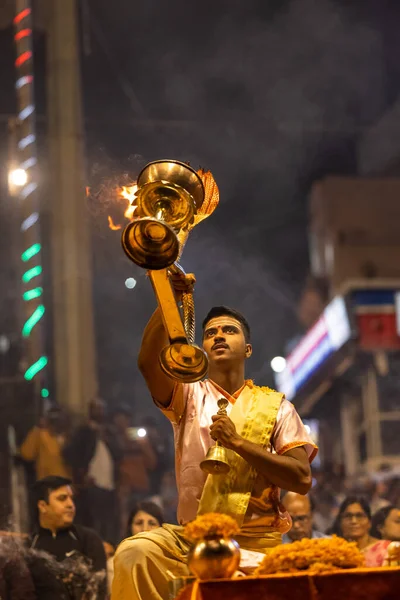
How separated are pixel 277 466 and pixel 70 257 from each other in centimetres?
829

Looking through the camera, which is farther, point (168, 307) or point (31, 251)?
point (31, 251)

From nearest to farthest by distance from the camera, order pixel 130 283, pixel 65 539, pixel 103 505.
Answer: pixel 65 539 → pixel 103 505 → pixel 130 283

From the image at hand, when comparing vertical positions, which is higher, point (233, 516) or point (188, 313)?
point (188, 313)

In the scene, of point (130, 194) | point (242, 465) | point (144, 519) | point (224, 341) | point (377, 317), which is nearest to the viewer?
point (242, 465)

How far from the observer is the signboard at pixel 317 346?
21562 mm

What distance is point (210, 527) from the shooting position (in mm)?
4066

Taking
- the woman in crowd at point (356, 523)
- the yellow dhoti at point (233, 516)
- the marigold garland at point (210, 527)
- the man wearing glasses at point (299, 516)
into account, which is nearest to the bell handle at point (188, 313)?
the yellow dhoti at point (233, 516)

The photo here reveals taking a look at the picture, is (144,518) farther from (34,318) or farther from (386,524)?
(34,318)

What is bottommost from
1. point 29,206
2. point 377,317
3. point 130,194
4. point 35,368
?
point 130,194

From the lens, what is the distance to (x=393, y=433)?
20.1 meters

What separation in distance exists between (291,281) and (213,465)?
63.3 feet

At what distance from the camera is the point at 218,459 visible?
4770 millimetres

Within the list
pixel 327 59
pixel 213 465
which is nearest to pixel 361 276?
pixel 327 59

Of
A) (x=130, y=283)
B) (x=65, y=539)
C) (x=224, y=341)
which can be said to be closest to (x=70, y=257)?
(x=130, y=283)
